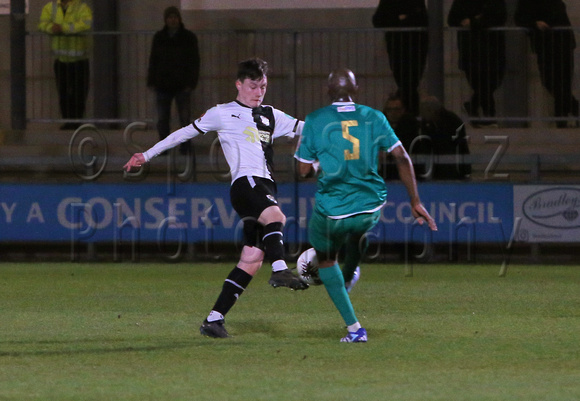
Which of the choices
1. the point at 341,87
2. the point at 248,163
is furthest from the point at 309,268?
the point at 341,87

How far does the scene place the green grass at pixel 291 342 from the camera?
626 cm

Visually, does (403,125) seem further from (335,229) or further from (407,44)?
(335,229)

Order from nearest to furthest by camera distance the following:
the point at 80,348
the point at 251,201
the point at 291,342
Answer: the point at 80,348 < the point at 291,342 < the point at 251,201

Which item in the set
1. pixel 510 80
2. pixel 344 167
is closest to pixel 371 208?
pixel 344 167

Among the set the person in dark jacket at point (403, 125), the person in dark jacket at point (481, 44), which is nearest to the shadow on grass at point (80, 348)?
the person in dark jacket at point (403, 125)

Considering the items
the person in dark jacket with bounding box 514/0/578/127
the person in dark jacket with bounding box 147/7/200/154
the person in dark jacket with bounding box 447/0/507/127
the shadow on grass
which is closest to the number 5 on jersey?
the shadow on grass

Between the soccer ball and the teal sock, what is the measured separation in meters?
0.20

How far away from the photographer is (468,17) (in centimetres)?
1652

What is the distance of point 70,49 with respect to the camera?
56.7ft

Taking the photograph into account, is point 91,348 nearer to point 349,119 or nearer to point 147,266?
point 349,119

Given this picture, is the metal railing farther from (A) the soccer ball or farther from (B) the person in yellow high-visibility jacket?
(A) the soccer ball

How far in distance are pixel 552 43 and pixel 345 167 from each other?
380 inches

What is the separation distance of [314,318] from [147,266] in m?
5.80

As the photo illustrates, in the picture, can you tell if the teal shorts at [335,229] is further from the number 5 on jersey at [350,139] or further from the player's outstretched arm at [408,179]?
the number 5 on jersey at [350,139]
